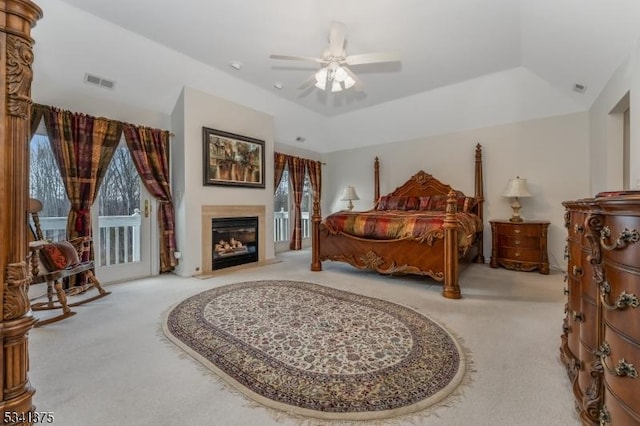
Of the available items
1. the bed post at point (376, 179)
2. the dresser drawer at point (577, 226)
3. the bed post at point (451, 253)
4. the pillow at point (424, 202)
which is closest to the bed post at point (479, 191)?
the pillow at point (424, 202)

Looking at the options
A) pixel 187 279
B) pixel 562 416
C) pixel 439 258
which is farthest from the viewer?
pixel 187 279

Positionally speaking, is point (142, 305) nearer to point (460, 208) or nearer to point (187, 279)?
point (187, 279)

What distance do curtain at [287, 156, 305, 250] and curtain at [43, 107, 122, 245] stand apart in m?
3.45

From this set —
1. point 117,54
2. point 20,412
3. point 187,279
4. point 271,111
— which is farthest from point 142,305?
point 271,111

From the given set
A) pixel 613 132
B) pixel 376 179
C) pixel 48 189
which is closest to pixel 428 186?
pixel 376 179

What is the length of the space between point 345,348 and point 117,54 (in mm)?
3953

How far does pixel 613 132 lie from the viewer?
334cm

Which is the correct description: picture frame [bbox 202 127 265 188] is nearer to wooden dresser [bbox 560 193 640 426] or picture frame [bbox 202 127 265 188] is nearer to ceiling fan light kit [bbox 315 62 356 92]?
ceiling fan light kit [bbox 315 62 356 92]

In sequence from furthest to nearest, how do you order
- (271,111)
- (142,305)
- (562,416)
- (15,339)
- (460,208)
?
(271,111) → (460,208) → (142,305) → (562,416) → (15,339)

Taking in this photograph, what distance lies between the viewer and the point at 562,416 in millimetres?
1330

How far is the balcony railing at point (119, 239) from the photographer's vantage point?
3.73 metres

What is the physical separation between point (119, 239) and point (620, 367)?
4.74m

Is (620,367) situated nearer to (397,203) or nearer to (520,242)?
(520,242)

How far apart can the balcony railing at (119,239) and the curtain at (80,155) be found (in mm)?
331
